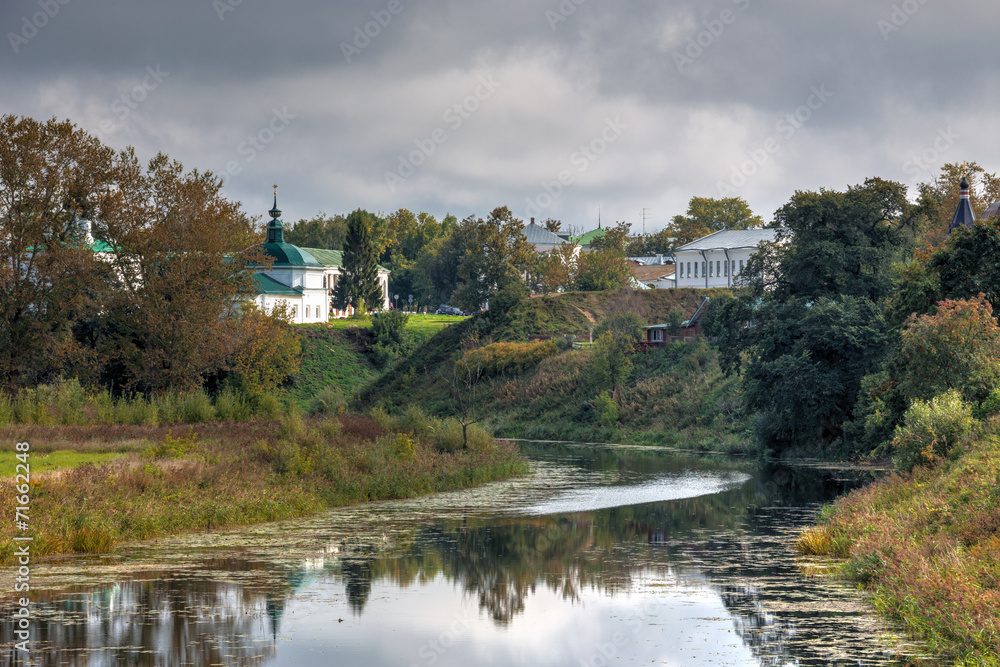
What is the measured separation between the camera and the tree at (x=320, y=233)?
496 ft

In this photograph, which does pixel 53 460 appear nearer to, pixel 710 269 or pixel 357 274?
pixel 710 269

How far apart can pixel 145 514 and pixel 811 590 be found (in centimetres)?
1414

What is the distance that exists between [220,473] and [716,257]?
3293 inches

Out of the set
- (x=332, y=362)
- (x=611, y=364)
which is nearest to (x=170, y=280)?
(x=611, y=364)

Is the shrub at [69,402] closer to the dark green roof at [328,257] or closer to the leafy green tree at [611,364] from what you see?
the leafy green tree at [611,364]

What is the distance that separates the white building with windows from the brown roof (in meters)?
25.7

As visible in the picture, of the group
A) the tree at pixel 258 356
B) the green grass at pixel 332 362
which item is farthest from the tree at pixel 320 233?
the tree at pixel 258 356

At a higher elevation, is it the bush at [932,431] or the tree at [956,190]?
the tree at [956,190]

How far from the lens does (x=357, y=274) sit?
11456cm

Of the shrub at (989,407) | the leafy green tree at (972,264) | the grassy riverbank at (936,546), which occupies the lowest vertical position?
the grassy riverbank at (936,546)

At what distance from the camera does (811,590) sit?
18219 millimetres

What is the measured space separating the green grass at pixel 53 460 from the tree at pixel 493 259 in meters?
73.3

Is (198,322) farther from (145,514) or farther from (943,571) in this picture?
(943,571)

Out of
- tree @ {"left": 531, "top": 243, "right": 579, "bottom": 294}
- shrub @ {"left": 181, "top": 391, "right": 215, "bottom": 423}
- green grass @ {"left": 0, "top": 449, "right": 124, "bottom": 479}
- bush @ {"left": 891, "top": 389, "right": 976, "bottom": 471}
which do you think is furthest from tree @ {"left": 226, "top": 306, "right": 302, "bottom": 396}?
tree @ {"left": 531, "top": 243, "right": 579, "bottom": 294}
